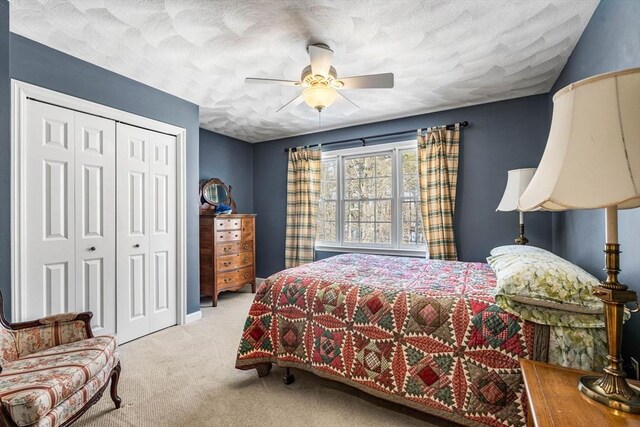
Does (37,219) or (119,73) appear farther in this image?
(119,73)

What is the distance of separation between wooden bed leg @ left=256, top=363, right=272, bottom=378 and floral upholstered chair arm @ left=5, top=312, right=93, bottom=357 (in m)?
1.14

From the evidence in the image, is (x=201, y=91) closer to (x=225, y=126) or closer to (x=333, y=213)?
(x=225, y=126)

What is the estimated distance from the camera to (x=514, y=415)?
142 cm

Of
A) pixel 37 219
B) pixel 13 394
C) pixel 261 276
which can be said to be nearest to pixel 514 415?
pixel 13 394

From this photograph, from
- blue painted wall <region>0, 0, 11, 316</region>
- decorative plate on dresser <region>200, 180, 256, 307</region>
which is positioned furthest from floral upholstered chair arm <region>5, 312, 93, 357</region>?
decorative plate on dresser <region>200, 180, 256, 307</region>

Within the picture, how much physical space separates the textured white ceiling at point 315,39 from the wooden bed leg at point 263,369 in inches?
96.9

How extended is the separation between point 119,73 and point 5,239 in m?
1.69

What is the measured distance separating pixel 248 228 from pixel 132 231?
1842 millimetres

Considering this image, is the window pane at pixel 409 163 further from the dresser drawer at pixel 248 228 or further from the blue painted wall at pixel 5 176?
the blue painted wall at pixel 5 176

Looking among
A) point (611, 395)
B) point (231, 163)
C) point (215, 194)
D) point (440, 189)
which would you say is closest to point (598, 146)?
point (611, 395)

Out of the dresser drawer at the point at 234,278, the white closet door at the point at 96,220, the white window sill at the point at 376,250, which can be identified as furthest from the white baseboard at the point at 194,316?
the white window sill at the point at 376,250

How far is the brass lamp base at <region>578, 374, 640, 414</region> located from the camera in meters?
0.87

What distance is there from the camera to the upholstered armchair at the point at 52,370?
4.34ft

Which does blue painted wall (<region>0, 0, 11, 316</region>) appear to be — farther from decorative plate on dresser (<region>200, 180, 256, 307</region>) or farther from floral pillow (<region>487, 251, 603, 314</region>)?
floral pillow (<region>487, 251, 603, 314</region>)
